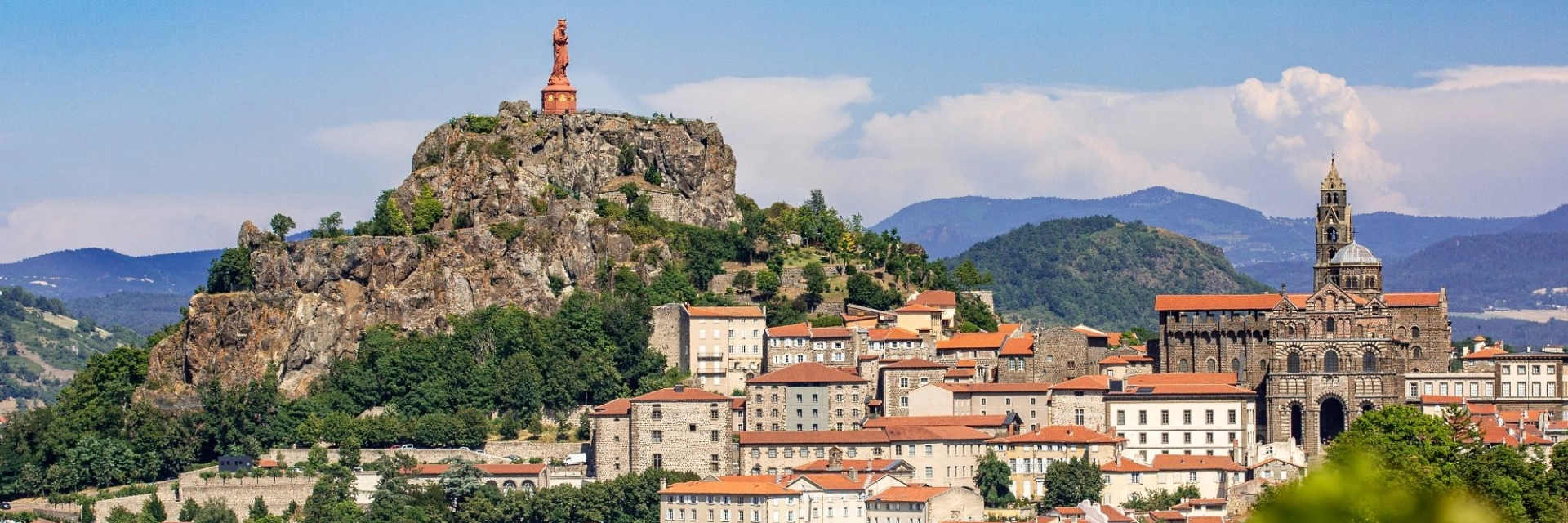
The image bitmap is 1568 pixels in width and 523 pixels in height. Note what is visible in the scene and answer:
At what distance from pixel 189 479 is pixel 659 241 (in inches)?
1030

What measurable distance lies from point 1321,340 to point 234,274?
49.7 metres

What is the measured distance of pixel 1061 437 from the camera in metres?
72.7

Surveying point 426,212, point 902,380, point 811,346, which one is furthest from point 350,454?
point 902,380

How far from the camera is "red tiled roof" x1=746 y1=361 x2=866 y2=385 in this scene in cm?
7850

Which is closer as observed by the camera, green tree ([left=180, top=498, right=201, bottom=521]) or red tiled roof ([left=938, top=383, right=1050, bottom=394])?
red tiled roof ([left=938, top=383, right=1050, bottom=394])

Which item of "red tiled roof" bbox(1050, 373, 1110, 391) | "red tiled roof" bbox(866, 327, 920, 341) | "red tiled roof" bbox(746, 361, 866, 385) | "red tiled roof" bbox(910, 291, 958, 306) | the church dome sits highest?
the church dome

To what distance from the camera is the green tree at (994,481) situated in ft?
236

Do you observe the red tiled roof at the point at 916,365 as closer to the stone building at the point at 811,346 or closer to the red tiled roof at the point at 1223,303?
the stone building at the point at 811,346

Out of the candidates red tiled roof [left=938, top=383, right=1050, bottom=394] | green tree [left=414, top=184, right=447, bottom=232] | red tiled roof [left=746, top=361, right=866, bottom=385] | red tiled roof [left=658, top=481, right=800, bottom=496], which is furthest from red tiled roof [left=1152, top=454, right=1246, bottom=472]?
green tree [left=414, top=184, right=447, bottom=232]

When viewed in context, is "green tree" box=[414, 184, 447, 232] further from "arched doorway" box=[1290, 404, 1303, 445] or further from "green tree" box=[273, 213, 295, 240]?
"arched doorway" box=[1290, 404, 1303, 445]

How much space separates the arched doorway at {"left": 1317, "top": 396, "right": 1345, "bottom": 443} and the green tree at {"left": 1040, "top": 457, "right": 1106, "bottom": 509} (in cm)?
1033

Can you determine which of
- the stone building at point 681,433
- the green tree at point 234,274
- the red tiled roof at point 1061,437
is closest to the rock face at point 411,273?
the green tree at point 234,274

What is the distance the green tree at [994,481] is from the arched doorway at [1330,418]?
1233 centimetres

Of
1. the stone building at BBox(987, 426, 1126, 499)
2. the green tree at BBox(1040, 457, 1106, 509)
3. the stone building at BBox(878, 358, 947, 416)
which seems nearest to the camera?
the green tree at BBox(1040, 457, 1106, 509)
